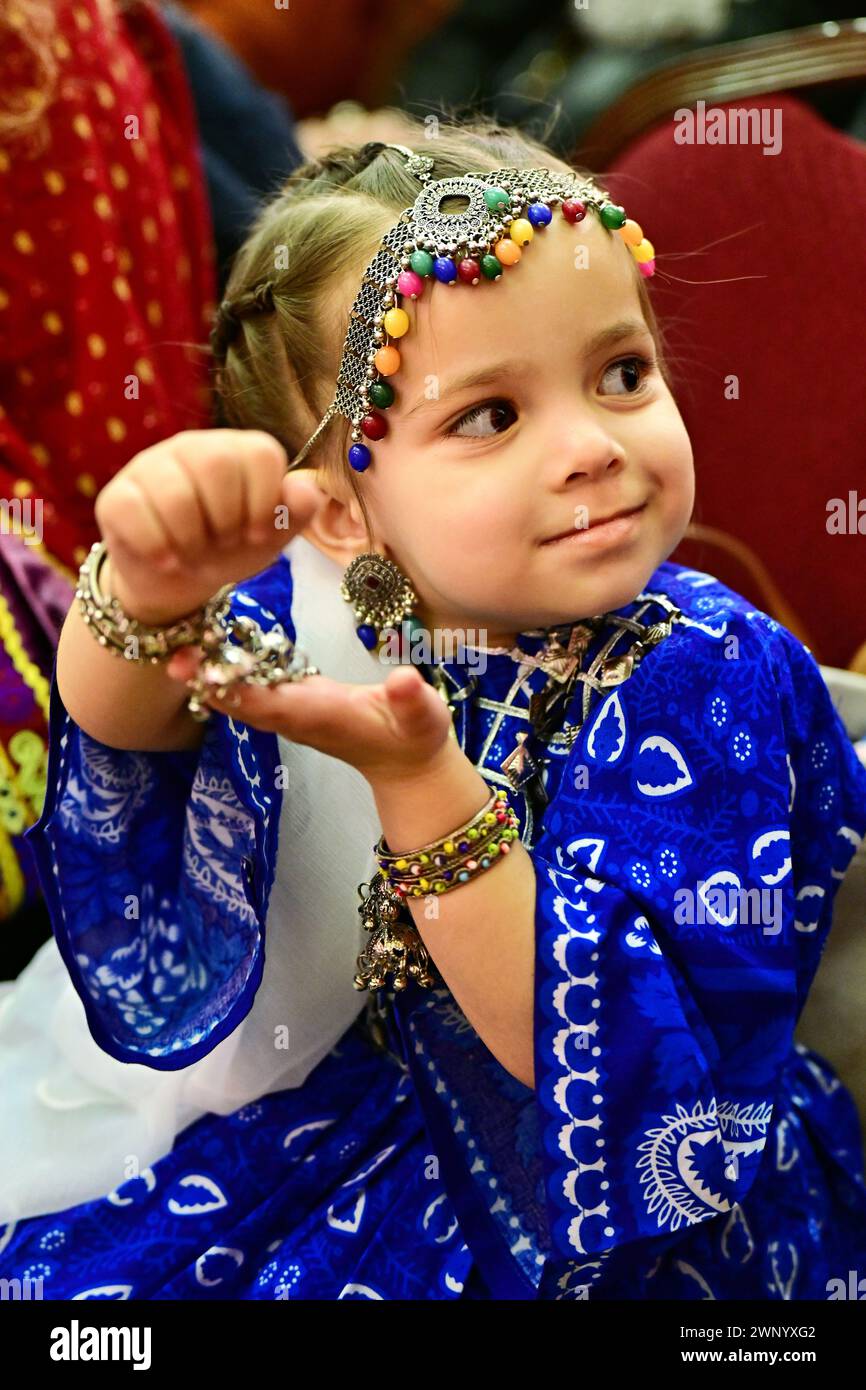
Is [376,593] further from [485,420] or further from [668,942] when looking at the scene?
[668,942]

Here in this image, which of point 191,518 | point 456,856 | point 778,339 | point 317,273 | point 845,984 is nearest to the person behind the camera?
point 191,518

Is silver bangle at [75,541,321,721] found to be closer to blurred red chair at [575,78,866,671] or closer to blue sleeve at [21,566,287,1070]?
blue sleeve at [21,566,287,1070]

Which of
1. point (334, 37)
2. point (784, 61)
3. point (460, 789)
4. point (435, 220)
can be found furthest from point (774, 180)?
point (334, 37)

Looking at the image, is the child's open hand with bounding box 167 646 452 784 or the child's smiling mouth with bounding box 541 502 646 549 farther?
the child's smiling mouth with bounding box 541 502 646 549

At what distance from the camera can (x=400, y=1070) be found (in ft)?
2.93

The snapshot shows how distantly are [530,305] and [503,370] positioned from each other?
37 millimetres

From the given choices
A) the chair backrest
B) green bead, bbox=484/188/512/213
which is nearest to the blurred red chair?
the chair backrest

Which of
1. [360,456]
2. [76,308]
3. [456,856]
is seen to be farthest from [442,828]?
[76,308]

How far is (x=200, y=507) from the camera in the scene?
1.90 ft

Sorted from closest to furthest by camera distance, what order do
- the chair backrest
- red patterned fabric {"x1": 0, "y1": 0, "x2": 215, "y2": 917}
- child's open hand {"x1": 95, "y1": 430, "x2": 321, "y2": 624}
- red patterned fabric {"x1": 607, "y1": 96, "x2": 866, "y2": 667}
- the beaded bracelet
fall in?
Result: child's open hand {"x1": 95, "y1": 430, "x2": 321, "y2": 624} < the beaded bracelet < the chair backrest < red patterned fabric {"x1": 607, "y1": 96, "x2": 866, "y2": 667} < red patterned fabric {"x1": 0, "y1": 0, "x2": 215, "y2": 917}

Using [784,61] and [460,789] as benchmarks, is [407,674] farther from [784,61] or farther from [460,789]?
[784,61]

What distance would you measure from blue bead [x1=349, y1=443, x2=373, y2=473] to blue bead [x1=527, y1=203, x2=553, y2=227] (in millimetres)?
148

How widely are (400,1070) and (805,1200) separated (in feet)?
0.90

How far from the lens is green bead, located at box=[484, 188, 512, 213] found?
728 mm
